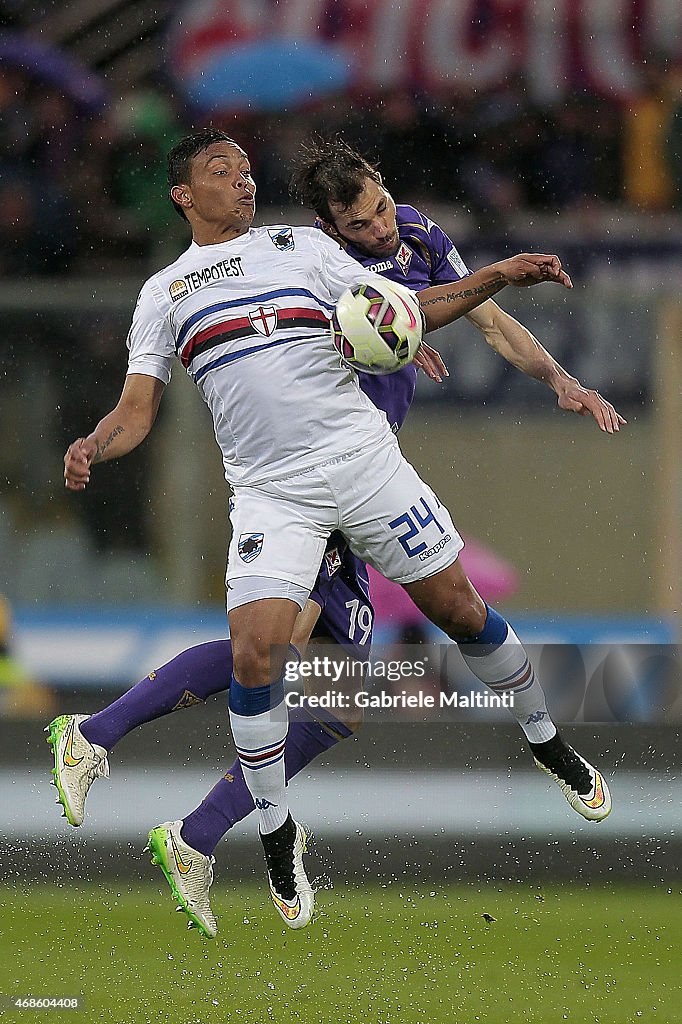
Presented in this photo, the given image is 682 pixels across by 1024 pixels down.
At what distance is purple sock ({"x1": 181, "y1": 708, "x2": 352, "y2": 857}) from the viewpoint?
4094 millimetres

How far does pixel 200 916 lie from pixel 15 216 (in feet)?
14.4

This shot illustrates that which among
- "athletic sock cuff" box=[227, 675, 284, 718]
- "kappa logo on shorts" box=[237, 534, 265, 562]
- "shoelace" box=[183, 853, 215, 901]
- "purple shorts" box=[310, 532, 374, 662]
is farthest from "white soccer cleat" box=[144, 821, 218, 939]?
"kappa logo on shorts" box=[237, 534, 265, 562]

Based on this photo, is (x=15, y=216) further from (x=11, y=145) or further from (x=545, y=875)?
(x=545, y=875)

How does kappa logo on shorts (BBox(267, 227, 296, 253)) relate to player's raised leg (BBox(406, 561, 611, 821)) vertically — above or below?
above

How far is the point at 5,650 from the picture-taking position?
6867 mm

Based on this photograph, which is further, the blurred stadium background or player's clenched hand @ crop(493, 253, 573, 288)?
the blurred stadium background

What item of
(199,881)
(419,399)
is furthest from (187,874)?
(419,399)

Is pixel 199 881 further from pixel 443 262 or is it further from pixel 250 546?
pixel 443 262

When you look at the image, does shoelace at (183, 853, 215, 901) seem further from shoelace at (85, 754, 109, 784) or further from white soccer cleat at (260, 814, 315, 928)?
shoelace at (85, 754, 109, 784)

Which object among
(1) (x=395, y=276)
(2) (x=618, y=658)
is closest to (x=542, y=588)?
(2) (x=618, y=658)

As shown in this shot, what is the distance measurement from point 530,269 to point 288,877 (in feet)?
5.54

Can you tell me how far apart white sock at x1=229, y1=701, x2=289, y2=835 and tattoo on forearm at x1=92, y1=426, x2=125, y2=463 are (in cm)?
75

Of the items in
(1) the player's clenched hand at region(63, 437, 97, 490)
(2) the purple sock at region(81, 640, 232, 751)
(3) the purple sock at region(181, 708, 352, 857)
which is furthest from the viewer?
(2) the purple sock at region(81, 640, 232, 751)

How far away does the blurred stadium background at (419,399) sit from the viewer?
20.3 ft
